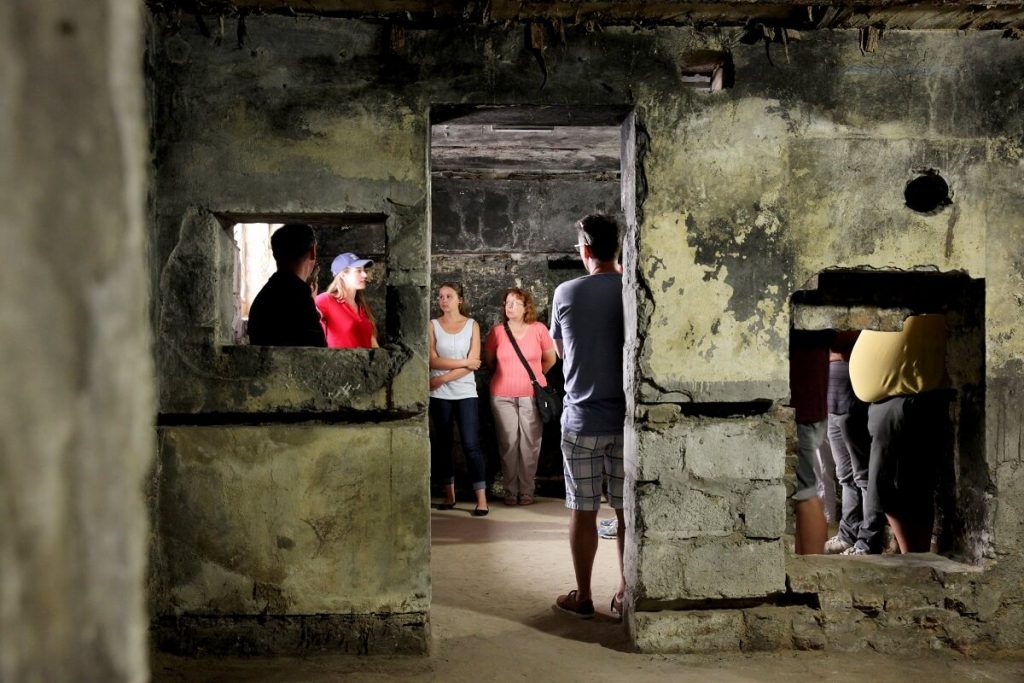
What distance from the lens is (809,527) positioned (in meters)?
3.86

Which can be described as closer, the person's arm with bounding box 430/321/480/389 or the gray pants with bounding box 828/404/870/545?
the gray pants with bounding box 828/404/870/545

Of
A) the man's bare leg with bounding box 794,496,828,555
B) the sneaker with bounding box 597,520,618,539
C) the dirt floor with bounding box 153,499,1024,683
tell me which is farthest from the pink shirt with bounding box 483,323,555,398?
the man's bare leg with bounding box 794,496,828,555

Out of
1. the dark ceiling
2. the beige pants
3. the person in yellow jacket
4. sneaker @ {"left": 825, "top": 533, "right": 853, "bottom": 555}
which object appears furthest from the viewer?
the beige pants

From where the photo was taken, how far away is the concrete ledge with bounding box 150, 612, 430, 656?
3.19 m

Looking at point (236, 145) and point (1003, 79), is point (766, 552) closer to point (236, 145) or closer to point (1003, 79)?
point (1003, 79)

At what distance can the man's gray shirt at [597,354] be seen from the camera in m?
3.55

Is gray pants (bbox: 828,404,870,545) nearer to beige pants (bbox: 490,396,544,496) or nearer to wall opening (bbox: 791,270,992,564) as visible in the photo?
wall opening (bbox: 791,270,992,564)

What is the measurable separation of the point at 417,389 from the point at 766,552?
5.30ft

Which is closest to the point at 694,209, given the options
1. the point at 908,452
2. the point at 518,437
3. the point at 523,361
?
the point at 908,452

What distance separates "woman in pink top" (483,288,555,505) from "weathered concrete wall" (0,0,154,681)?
5.75 metres

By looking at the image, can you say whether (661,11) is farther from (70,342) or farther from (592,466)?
(70,342)

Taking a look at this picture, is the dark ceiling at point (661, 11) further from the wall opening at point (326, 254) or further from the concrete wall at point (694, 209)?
the wall opening at point (326, 254)

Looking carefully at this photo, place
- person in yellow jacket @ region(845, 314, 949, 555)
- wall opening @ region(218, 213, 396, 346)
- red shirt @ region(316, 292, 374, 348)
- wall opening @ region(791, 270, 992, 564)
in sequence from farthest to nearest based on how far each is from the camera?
1. wall opening @ region(218, 213, 396, 346)
2. red shirt @ region(316, 292, 374, 348)
3. person in yellow jacket @ region(845, 314, 949, 555)
4. wall opening @ region(791, 270, 992, 564)

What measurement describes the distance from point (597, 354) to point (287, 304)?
54.8 inches
